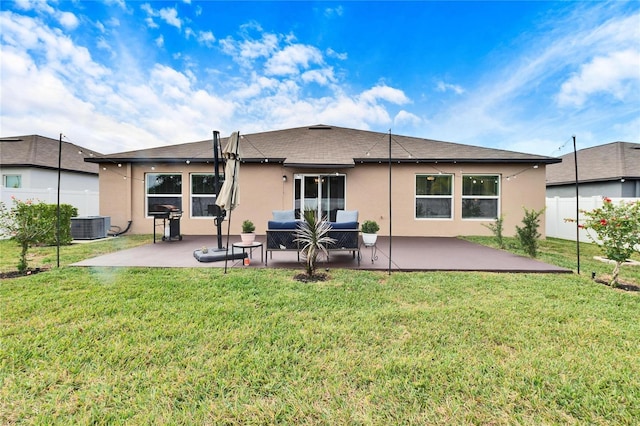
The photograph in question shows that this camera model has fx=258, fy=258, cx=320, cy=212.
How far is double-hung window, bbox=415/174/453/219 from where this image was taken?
10.8m

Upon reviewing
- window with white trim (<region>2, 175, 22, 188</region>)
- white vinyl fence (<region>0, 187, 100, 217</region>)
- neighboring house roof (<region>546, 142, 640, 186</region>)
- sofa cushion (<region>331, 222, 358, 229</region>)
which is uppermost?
neighboring house roof (<region>546, 142, 640, 186</region>)

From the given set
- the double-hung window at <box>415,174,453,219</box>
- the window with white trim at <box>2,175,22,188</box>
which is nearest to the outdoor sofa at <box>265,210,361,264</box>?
the double-hung window at <box>415,174,453,219</box>

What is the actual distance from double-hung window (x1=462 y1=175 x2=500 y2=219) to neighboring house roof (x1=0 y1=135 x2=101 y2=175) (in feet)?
59.0

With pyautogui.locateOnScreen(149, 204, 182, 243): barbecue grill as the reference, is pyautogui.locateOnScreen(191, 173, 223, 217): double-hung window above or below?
above

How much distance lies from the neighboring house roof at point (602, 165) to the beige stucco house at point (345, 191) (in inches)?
202

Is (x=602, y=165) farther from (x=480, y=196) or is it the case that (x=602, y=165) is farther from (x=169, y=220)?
(x=169, y=220)

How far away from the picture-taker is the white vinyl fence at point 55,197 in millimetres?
9336

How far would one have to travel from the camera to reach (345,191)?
1080cm

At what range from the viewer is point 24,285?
429 centimetres

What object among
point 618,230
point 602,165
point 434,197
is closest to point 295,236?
point 618,230

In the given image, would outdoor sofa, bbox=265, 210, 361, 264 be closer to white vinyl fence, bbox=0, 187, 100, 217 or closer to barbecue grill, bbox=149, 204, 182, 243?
barbecue grill, bbox=149, 204, 182, 243

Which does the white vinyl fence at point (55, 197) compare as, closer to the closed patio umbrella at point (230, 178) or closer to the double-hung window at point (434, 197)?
the closed patio umbrella at point (230, 178)

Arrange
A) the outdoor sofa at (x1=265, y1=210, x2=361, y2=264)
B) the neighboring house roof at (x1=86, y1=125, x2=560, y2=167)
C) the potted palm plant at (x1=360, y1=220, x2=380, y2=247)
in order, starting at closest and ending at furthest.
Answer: the outdoor sofa at (x1=265, y1=210, x2=361, y2=264) → the potted palm plant at (x1=360, y1=220, x2=380, y2=247) → the neighboring house roof at (x1=86, y1=125, x2=560, y2=167)

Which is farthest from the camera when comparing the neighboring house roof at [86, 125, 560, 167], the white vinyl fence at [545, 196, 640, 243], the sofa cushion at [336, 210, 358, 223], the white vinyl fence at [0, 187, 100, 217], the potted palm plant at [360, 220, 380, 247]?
the neighboring house roof at [86, 125, 560, 167]
